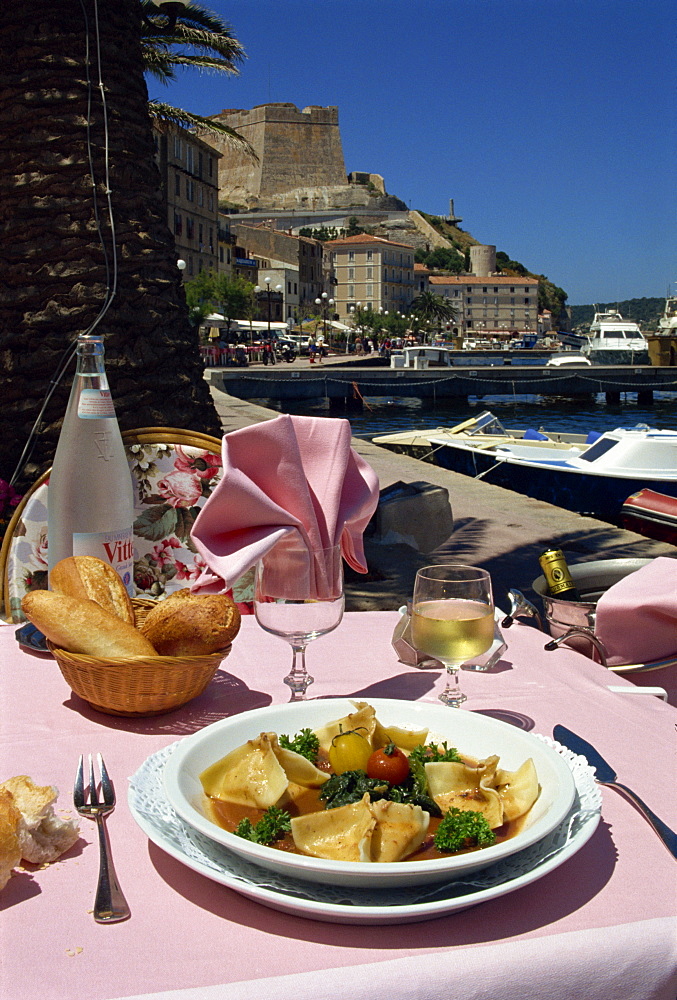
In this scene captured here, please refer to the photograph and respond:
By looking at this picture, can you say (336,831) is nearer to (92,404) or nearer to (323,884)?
(323,884)

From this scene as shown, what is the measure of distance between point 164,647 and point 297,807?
16.6 inches

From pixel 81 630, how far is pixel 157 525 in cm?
119

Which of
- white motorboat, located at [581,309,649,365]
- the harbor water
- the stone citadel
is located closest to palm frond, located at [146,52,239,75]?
the harbor water

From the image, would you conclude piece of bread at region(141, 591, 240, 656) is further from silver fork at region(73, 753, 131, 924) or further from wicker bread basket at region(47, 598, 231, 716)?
silver fork at region(73, 753, 131, 924)

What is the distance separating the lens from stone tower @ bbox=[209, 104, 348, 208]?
10681cm

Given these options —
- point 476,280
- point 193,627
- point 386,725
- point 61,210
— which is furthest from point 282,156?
point 386,725

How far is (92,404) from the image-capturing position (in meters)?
1.63

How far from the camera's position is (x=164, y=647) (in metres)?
1.27

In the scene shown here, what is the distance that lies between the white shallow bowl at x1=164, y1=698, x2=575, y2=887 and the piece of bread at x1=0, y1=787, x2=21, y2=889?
148 mm

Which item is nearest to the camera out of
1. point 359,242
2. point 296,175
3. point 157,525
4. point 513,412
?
point 157,525

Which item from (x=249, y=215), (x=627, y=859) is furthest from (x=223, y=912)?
(x=249, y=215)

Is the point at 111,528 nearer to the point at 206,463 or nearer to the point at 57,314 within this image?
the point at 206,463

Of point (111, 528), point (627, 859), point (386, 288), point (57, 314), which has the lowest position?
point (627, 859)

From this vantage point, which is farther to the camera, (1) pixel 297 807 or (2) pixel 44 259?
(2) pixel 44 259
